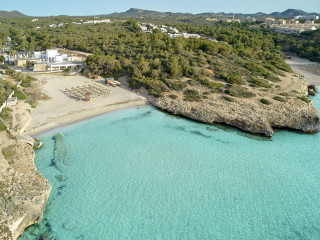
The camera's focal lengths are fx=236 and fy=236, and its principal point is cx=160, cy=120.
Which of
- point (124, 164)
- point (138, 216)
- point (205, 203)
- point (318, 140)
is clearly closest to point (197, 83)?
point (318, 140)

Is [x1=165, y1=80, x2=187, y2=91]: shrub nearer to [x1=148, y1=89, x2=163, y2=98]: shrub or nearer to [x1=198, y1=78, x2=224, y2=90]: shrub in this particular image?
[x1=148, y1=89, x2=163, y2=98]: shrub

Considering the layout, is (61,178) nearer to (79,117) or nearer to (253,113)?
(79,117)

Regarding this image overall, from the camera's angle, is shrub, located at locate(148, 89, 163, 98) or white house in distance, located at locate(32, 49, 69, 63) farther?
white house in distance, located at locate(32, 49, 69, 63)

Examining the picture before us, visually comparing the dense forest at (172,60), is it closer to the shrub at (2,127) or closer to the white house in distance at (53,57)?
the white house in distance at (53,57)

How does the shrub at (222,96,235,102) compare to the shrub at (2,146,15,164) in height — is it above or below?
above

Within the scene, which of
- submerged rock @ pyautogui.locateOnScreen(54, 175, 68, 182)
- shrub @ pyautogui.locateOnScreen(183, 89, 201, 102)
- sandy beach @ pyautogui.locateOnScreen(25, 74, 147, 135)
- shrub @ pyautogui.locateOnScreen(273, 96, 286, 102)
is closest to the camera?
submerged rock @ pyautogui.locateOnScreen(54, 175, 68, 182)

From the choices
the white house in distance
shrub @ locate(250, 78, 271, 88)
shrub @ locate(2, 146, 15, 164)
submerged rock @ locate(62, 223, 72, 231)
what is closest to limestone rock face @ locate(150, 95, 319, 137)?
shrub @ locate(250, 78, 271, 88)
